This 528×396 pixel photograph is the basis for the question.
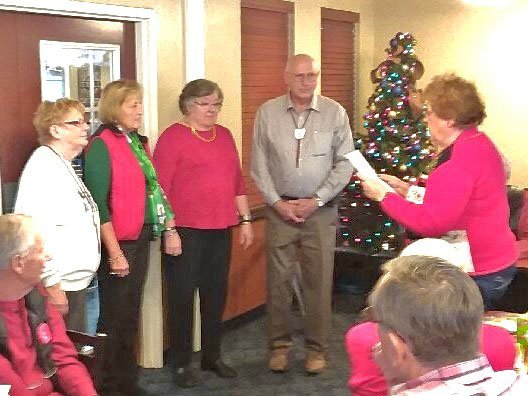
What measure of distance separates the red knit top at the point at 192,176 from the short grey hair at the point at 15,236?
1470 millimetres

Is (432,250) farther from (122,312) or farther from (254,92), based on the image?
(254,92)

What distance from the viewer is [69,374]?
2.28 metres

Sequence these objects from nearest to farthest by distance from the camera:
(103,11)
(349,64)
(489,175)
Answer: (489,175) < (103,11) < (349,64)

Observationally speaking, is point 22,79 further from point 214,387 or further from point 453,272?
point 453,272

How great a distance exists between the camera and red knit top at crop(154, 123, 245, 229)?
3713 mm

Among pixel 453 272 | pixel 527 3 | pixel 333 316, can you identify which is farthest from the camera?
pixel 527 3

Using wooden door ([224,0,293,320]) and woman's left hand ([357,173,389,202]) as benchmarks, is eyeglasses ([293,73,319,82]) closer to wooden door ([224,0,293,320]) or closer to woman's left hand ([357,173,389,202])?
wooden door ([224,0,293,320])

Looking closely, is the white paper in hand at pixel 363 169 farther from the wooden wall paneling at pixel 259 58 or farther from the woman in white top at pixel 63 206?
the wooden wall paneling at pixel 259 58

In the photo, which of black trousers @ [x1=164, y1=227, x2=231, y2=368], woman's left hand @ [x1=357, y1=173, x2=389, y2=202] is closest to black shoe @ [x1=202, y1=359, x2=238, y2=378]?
black trousers @ [x1=164, y1=227, x2=231, y2=368]

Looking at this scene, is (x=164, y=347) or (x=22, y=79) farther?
(x=164, y=347)

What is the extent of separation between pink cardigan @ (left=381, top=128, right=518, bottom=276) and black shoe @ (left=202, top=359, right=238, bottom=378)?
161 cm

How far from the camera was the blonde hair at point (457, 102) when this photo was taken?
8.86ft

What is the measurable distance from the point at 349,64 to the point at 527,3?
1.48 m

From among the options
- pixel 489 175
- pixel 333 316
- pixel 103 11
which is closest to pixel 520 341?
pixel 489 175
